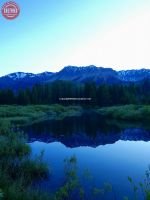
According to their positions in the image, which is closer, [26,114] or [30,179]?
[30,179]

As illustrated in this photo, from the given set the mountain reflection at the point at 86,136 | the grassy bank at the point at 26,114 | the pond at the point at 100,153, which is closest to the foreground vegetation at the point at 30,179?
the pond at the point at 100,153

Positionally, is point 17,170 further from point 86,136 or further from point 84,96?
point 84,96

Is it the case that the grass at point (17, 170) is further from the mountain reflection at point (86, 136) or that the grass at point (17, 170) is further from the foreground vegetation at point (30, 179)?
the mountain reflection at point (86, 136)

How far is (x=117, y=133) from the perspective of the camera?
104 ft

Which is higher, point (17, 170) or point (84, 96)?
point (17, 170)

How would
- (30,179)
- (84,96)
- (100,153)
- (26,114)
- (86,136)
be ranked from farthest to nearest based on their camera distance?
(84,96)
(26,114)
(86,136)
(100,153)
(30,179)

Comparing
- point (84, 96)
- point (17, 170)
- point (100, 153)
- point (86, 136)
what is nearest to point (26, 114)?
point (86, 136)

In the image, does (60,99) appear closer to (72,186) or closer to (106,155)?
(106,155)

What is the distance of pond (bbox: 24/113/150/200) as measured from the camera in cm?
1327

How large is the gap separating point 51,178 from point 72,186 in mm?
3159

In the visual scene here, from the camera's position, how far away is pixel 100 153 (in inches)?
830

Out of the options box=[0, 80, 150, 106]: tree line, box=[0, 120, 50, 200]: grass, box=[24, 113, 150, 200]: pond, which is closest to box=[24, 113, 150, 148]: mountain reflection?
box=[24, 113, 150, 200]: pond

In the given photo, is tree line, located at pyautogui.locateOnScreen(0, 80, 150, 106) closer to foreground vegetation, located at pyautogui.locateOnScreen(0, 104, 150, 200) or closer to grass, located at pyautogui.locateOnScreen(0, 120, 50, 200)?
grass, located at pyautogui.locateOnScreen(0, 120, 50, 200)

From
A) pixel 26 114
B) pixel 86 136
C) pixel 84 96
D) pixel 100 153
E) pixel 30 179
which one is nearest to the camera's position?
pixel 30 179
